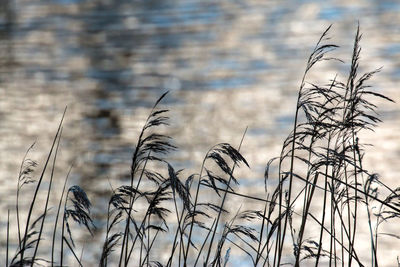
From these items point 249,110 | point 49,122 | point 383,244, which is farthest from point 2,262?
point 383,244

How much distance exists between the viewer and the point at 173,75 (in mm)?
3980

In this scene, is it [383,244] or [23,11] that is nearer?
[383,244]

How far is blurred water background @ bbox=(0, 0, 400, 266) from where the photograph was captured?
3451mm

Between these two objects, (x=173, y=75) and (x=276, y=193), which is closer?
(x=276, y=193)

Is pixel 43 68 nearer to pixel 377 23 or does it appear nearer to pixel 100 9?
pixel 100 9

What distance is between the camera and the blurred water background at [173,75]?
11.3 ft

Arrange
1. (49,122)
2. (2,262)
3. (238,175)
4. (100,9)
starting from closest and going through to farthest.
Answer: (2,262) → (238,175) → (49,122) → (100,9)

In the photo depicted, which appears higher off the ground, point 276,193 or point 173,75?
point 173,75

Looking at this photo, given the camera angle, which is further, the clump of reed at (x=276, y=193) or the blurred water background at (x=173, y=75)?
the blurred water background at (x=173, y=75)

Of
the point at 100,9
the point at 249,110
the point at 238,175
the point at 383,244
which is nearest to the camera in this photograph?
the point at 383,244

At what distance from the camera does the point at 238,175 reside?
11.2 ft

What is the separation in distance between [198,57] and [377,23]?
3.30ft

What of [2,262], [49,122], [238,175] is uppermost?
[49,122]

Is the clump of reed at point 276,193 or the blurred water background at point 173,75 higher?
the blurred water background at point 173,75
